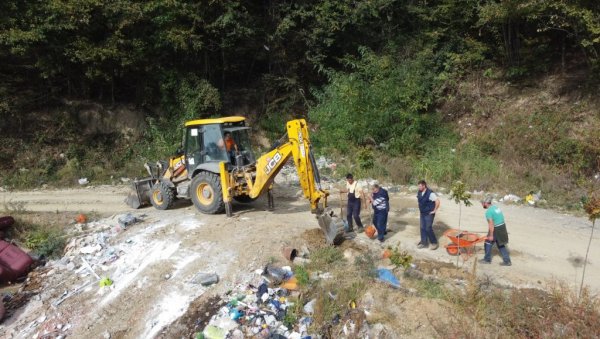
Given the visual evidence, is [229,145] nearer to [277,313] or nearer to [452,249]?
[277,313]

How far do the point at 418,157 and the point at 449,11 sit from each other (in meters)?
7.03

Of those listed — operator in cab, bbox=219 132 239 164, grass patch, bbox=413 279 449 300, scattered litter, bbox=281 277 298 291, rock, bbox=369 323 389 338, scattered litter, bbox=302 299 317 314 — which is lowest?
rock, bbox=369 323 389 338

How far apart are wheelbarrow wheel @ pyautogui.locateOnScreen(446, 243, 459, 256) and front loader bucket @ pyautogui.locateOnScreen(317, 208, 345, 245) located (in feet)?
6.47

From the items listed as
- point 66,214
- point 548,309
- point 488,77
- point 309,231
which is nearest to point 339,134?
point 488,77

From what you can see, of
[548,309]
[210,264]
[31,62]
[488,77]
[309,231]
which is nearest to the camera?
[548,309]

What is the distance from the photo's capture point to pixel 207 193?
11141mm

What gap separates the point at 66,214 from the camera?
12.4m

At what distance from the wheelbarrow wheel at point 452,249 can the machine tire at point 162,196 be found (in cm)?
682

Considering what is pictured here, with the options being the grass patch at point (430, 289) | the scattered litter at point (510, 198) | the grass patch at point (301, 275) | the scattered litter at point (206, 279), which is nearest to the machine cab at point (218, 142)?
the scattered litter at point (206, 279)

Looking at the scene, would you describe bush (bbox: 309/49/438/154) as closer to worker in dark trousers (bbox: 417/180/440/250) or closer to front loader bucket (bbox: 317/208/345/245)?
worker in dark trousers (bbox: 417/180/440/250)

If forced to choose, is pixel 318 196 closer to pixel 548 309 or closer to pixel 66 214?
pixel 548 309

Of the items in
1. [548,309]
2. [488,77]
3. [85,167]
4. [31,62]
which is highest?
[31,62]

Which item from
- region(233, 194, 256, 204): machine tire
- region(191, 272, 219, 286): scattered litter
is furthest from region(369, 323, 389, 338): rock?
region(233, 194, 256, 204): machine tire

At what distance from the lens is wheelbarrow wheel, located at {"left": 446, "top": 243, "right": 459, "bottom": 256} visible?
29.0 feet
